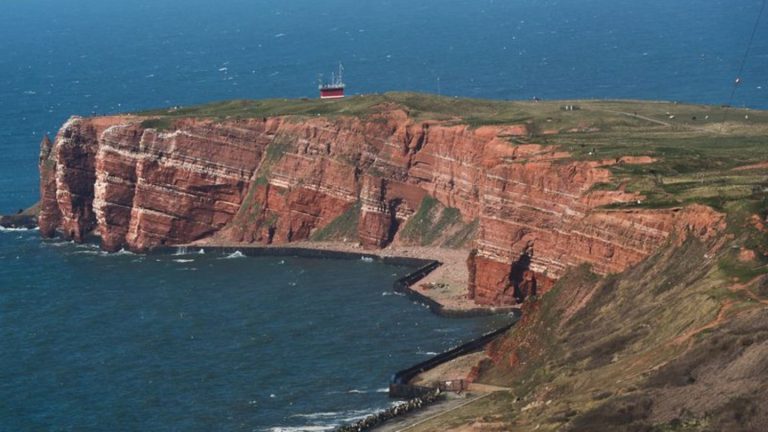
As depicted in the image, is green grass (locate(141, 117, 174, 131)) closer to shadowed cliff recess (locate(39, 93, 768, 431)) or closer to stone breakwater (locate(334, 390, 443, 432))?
shadowed cliff recess (locate(39, 93, 768, 431))

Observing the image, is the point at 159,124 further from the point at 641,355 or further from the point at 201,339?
the point at 641,355

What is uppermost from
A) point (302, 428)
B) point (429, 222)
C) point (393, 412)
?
point (429, 222)

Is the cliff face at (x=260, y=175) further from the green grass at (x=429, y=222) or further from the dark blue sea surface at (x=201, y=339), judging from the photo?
the dark blue sea surface at (x=201, y=339)

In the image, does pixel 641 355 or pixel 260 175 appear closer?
pixel 641 355

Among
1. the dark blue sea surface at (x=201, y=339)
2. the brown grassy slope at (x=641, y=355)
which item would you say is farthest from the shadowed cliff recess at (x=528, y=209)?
the dark blue sea surface at (x=201, y=339)

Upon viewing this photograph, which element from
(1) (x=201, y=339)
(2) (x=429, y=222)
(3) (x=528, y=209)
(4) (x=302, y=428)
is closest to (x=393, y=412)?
(4) (x=302, y=428)

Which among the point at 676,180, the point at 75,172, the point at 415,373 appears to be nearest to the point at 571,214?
the point at 676,180

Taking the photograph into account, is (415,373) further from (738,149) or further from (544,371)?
(738,149)

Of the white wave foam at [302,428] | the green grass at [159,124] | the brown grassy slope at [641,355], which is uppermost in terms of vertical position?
the green grass at [159,124]
